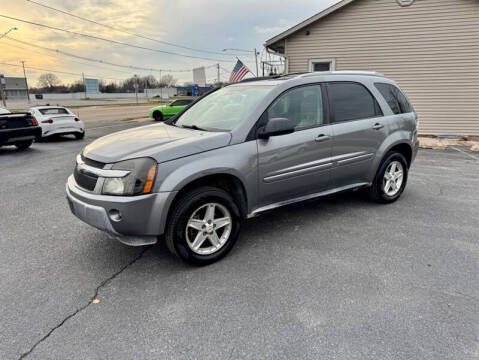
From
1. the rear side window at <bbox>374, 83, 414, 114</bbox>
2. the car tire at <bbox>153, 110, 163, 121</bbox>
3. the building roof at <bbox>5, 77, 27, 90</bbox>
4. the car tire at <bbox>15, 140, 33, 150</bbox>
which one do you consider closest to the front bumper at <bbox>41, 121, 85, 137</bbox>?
the car tire at <bbox>15, 140, 33, 150</bbox>

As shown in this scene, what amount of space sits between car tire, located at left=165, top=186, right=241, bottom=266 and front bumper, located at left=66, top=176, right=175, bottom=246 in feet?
0.47

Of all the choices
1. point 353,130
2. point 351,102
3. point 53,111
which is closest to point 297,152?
point 353,130

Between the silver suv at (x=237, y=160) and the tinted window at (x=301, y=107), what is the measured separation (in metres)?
0.01

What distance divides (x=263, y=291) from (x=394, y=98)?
11.6 feet

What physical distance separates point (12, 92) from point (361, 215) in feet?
330

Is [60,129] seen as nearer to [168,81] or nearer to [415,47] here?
[415,47]

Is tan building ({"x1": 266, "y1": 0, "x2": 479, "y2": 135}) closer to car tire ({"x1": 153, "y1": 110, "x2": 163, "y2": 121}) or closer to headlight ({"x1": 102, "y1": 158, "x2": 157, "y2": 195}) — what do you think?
headlight ({"x1": 102, "y1": 158, "x2": 157, "y2": 195})

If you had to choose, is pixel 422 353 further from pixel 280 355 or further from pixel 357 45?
pixel 357 45

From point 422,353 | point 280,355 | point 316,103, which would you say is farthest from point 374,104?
point 280,355

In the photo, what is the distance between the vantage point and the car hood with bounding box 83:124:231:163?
300 cm

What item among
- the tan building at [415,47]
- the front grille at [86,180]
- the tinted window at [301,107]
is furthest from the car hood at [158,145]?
the tan building at [415,47]

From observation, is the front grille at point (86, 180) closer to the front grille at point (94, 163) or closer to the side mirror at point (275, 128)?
the front grille at point (94, 163)

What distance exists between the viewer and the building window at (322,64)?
1201 cm

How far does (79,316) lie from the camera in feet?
8.36
